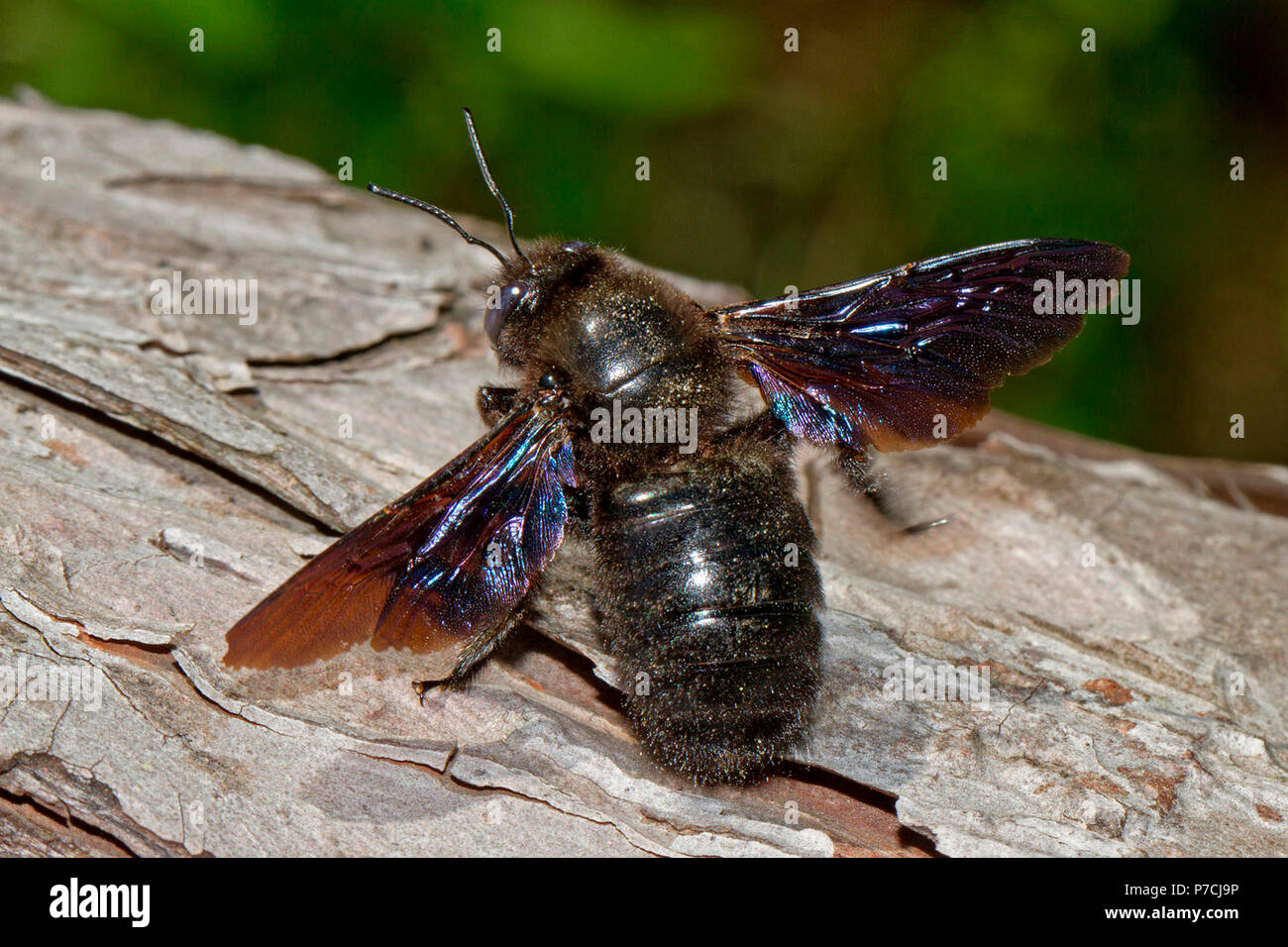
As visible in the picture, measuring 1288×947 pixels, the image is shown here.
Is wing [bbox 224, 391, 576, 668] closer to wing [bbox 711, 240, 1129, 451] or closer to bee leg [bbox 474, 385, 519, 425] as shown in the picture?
bee leg [bbox 474, 385, 519, 425]

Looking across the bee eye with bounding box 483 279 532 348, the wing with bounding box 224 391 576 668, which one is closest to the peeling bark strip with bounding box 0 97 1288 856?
the wing with bounding box 224 391 576 668

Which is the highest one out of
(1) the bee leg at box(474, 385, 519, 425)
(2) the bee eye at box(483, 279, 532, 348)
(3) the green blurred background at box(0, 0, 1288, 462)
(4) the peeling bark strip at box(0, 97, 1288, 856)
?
(3) the green blurred background at box(0, 0, 1288, 462)

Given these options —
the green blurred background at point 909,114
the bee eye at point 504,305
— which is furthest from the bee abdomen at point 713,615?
the green blurred background at point 909,114

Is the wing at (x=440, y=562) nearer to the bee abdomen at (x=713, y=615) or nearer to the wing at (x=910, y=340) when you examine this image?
the bee abdomen at (x=713, y=615)

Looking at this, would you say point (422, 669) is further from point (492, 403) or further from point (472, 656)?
point (492, 403)

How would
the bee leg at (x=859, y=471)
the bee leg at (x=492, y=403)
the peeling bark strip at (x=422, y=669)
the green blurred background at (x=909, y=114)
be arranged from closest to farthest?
the peeling bark strip at (x=422, y=669)
the bee leg at (x=492, y=403)
the bee leg at (x=859, y=471)
the green blurred background at (x=909, y=114)
